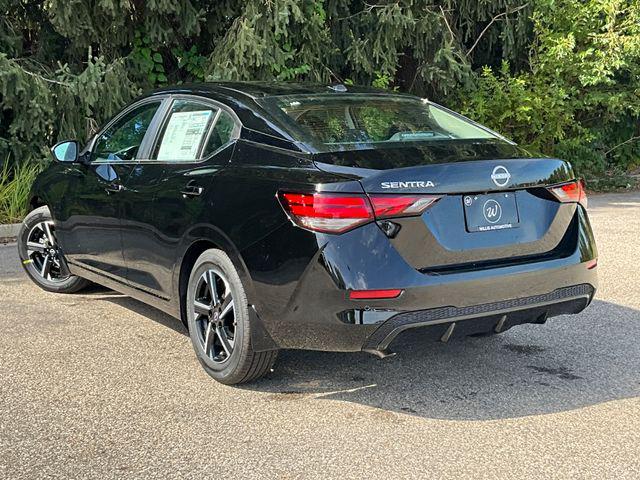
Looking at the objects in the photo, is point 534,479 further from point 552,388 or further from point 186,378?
point 186,378

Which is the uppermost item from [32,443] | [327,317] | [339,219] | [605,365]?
[339,219]

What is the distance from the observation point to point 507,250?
3.68 meters

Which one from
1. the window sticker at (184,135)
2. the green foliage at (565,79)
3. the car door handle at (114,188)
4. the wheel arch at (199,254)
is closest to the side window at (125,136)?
the car door handle at (114,188)

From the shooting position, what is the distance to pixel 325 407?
12.6ft

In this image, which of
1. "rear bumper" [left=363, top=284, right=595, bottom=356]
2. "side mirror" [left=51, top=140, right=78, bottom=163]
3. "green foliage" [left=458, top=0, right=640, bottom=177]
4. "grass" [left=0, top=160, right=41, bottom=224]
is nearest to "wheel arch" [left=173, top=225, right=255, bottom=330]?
"rear bumper" [left=363, top=284, right=595, bottom=356]

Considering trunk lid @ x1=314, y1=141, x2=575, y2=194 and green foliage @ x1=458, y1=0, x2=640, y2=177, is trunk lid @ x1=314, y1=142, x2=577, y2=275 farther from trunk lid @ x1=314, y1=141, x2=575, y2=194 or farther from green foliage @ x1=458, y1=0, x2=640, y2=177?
green foliage @ x1=458, y1=0, x2=640, y2=177

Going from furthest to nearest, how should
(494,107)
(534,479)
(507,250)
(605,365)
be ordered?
(494,107) < (605,365) < (507,250) < (534,479)

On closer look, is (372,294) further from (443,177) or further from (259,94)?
(259,94)

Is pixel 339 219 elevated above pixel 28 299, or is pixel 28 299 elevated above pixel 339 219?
pixel 339 219

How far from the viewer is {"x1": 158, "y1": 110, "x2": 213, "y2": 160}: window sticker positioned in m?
4.42

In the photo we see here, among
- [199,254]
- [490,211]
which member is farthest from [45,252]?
[490,211]

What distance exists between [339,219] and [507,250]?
2.85 ft

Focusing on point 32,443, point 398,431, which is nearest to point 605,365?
point 398,431

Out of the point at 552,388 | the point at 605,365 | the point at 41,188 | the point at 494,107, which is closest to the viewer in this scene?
the point at 552,388
